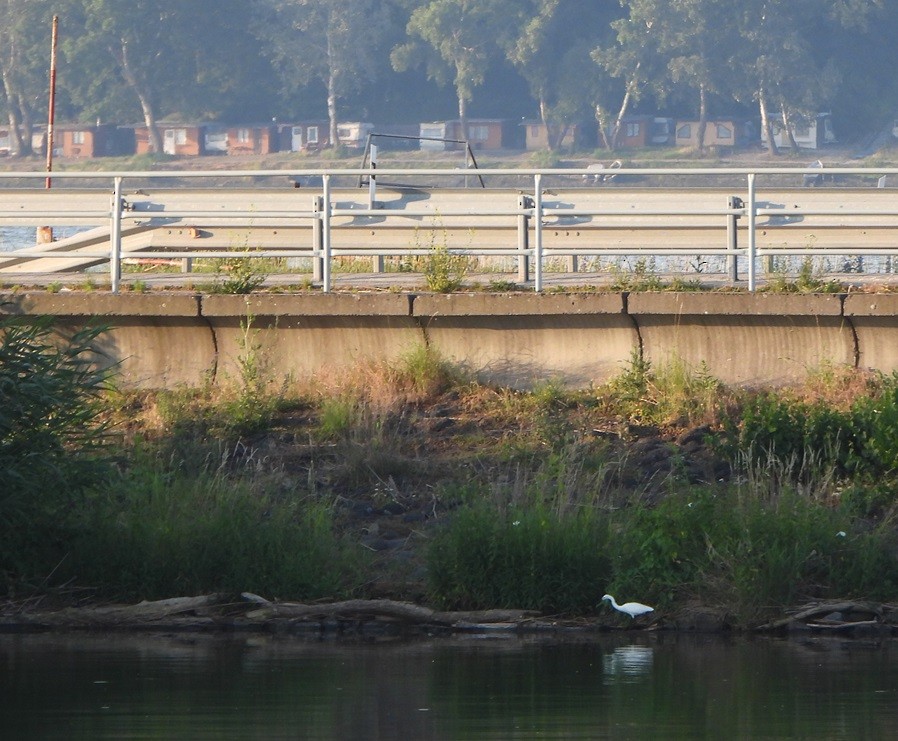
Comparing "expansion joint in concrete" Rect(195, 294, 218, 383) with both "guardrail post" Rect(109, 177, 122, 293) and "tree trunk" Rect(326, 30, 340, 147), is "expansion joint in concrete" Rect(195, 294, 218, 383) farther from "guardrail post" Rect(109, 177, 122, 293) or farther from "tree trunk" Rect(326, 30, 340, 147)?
"tree trunk" Rect(326, 30, 340, 147)

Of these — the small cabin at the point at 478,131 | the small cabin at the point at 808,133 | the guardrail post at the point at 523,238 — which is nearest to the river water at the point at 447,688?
the guardrail post at the point at 523,238

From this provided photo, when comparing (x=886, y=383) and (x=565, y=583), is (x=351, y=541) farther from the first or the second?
(x=886, y=383)

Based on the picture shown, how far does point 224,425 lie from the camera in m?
14.6

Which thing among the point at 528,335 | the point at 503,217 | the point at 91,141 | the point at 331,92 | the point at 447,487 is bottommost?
the point at 447,487

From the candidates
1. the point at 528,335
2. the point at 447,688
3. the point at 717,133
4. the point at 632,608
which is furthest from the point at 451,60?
the point at 447,688

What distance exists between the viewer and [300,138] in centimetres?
10012

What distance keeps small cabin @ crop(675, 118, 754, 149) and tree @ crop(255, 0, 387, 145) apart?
20.0 m

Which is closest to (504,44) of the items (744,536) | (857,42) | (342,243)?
(857,42)

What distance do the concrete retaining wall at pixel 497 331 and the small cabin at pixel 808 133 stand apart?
83.9 metres

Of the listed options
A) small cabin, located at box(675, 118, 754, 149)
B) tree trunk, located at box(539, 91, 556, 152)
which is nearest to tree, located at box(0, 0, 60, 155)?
tree trunk, located at box(539, 91, 556, 152)

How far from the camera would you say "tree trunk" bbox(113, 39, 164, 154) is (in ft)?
309

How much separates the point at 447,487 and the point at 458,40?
3630 inches

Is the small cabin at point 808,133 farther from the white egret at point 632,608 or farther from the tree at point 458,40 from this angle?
the white egret at point 632,608

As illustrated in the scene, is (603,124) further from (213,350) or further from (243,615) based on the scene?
(243,615)
